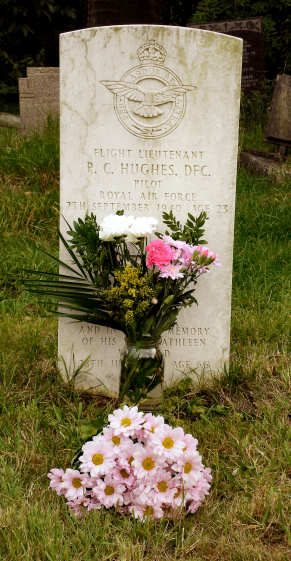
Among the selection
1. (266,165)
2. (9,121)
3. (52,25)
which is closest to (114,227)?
(266,165)

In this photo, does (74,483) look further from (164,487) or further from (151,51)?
(151,51)

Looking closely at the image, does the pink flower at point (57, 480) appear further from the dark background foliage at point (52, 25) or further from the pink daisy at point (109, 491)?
the dark background foliage at point (52, 25)

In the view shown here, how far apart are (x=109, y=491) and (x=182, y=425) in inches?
20.5

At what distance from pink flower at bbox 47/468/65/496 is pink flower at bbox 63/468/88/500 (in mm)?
28

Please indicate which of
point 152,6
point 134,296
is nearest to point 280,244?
point 134,296

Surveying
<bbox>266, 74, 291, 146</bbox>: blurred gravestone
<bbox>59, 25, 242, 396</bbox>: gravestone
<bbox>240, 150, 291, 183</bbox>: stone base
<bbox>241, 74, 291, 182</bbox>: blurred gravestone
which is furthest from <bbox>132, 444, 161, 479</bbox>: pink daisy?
<bbox>266, 74, 291, 146</bbox>: blurred gravestone

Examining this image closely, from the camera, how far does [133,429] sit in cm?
204

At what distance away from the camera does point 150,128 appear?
8.95ft

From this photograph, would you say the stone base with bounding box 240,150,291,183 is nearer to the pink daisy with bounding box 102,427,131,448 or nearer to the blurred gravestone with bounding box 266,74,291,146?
the blurred gravestone with bounding box 266,74,291,146

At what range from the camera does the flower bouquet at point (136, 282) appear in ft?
7.89

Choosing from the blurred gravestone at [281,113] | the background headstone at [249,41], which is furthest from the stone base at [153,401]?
the background headstone at [249,41]

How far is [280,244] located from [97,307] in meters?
2.15

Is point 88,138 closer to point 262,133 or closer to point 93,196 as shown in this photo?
point 93,196

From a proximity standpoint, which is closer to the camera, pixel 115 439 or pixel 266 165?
pixel 115 439
